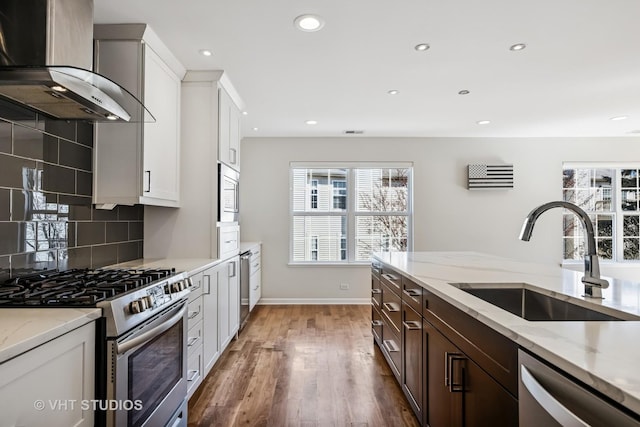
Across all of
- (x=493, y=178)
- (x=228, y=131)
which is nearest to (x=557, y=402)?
(x=228, y=131)

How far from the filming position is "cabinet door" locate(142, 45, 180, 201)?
90.5 inches

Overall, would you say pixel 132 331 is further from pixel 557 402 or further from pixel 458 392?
pixel 557 402

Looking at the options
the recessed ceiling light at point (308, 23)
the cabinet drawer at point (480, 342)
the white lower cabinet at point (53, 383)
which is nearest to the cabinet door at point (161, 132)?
the recessed ceiling light at point (308, 23)

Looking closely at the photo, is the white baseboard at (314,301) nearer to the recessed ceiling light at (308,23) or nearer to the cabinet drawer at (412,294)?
the cabinet drawer at (412,294)

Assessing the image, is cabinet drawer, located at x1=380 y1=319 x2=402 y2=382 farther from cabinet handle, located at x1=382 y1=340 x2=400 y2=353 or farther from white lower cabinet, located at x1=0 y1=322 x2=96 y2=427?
white lower cabinet, located at x1=0 y1=322 x2=96 y2=427

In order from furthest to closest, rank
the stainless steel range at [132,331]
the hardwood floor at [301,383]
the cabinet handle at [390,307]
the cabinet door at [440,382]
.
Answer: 1. the cabinet handle at [390,307]
2. the hardwood floor at [301,383]
3. the cabinet door at [440,382]
4. the stainless steel range at [132,331]

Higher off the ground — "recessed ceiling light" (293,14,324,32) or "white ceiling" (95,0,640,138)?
"white ceiling" (95,0,640,138)

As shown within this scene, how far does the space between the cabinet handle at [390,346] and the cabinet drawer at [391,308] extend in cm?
12

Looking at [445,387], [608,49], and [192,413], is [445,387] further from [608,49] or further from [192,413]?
[608,49]

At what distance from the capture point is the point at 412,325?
6.63 feet

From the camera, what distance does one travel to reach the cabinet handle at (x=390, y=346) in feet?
8.00

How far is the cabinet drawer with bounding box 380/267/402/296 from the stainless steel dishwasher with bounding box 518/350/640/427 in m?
1.39

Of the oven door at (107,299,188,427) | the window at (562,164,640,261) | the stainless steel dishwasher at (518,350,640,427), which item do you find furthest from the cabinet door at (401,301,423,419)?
the window at (562,164,640,261)

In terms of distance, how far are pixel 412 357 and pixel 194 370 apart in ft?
4.61
